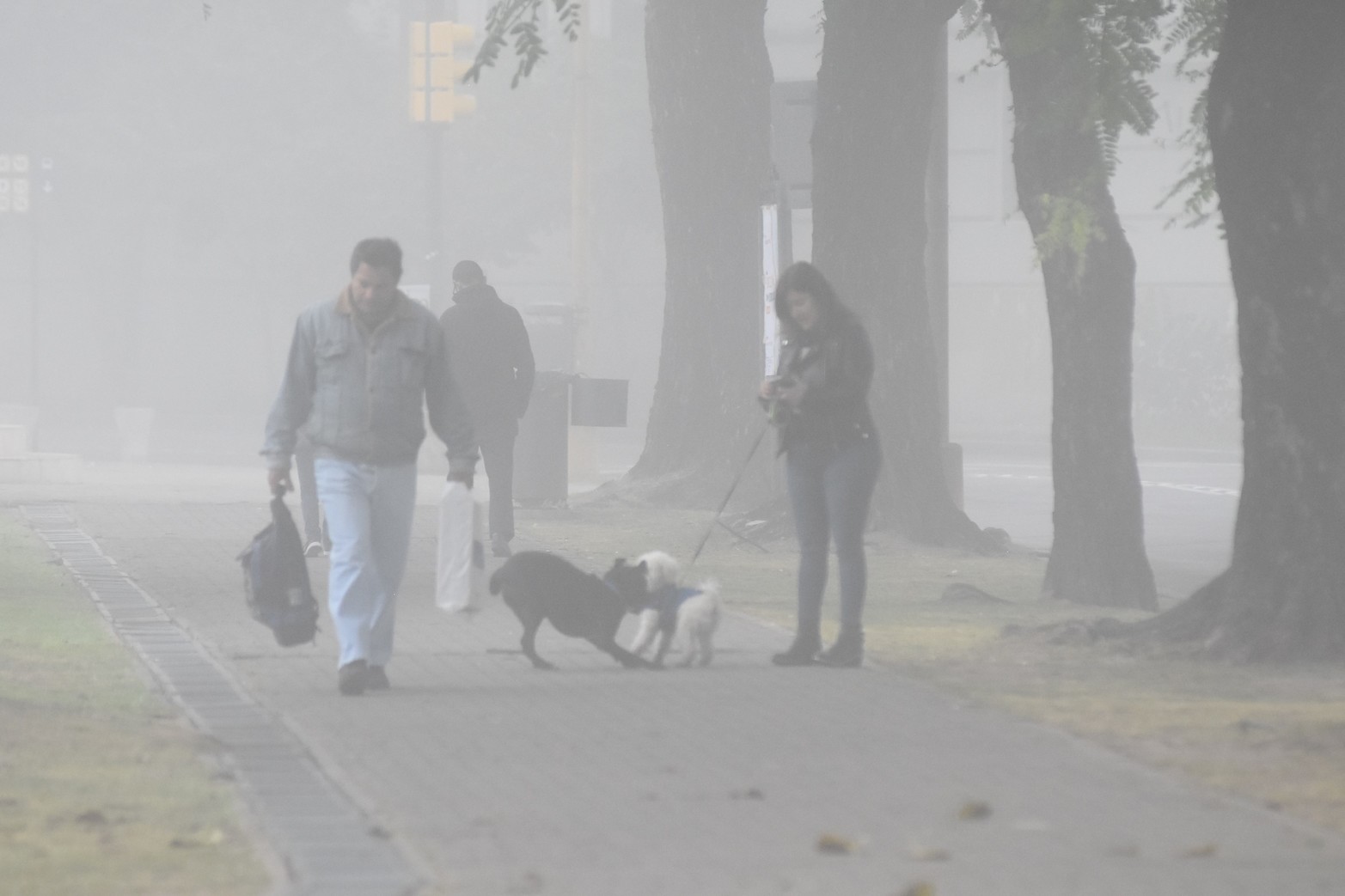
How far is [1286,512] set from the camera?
395 inches

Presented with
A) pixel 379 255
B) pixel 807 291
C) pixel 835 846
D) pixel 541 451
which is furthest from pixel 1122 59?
pixel 541 451

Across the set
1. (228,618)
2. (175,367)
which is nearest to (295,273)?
(175,367)

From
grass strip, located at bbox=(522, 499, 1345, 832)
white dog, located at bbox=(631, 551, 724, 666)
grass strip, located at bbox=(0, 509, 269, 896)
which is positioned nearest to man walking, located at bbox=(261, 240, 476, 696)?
grass strip, located at bbox=(0, 509, 269, 896)

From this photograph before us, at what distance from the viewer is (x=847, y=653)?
1000cm

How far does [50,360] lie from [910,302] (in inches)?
2004

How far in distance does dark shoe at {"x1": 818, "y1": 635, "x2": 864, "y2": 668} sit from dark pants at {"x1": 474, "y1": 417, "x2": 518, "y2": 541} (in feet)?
19.7

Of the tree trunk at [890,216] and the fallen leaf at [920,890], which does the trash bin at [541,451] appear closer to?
the tree trunk at [890,216]

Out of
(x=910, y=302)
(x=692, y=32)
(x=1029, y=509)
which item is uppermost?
(x=692, y=32)

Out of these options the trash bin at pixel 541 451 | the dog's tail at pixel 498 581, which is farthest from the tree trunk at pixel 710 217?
the dog's tail at pixel 498 581

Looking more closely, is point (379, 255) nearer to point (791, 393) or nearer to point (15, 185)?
point (791, 393)

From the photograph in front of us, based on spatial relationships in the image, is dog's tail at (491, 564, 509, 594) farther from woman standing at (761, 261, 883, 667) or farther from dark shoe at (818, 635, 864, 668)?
dark shoe at (818, 635, 864, 668)

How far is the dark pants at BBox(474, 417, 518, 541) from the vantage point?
51.8 ft

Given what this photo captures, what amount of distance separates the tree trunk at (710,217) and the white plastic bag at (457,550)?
38.4 feet

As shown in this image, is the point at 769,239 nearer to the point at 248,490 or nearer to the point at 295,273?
the point at 248,490
